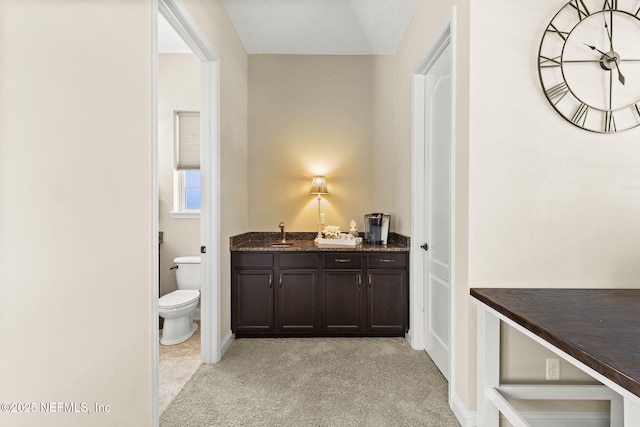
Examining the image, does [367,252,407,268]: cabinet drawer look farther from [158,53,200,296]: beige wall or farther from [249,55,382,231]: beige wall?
[158,53,200,296]: beige wall

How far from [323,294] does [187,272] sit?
1.48 meters

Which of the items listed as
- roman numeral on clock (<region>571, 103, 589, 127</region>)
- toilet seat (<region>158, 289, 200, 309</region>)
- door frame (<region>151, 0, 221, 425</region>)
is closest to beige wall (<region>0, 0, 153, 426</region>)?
door frame (<region>151, 0, 221, 425</region>)

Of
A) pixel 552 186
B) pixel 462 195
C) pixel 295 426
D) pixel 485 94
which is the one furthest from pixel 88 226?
pixel 552 186

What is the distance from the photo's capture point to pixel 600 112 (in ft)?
5.50

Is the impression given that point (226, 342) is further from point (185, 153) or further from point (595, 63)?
point (595, 63)

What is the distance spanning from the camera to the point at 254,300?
118 inches

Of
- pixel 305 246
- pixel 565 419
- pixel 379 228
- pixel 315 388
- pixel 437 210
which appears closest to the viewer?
pixel 565 419

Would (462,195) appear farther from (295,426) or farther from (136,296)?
(136,296)

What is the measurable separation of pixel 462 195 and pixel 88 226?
1761 millimetres

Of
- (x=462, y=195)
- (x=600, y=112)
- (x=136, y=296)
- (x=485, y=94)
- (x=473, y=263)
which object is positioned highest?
(x=485, y=94)

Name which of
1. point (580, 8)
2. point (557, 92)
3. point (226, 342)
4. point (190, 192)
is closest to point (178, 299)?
point (226, 342)

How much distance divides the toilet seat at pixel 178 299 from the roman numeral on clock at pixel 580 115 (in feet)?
10.1

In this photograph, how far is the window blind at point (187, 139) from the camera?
11.9 ft

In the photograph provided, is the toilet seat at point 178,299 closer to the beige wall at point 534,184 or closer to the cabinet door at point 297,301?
the cabinet door at point 297,301
